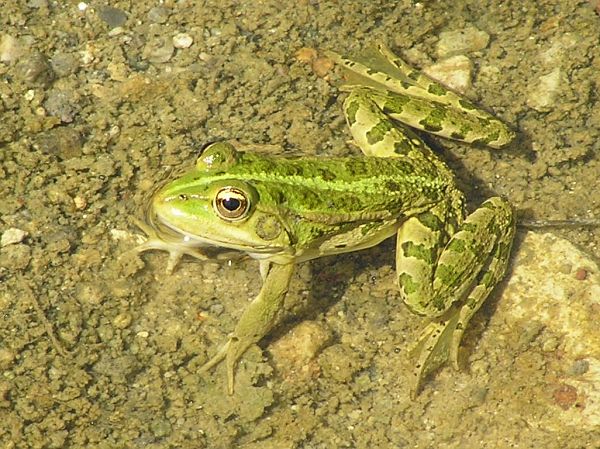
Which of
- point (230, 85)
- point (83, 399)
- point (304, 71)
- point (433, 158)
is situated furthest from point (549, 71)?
point (83, 399)

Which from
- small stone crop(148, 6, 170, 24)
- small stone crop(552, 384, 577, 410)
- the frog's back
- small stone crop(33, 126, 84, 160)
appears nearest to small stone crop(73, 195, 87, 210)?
small stone crop(33, 126, 84, 160)

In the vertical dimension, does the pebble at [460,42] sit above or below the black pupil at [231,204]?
below

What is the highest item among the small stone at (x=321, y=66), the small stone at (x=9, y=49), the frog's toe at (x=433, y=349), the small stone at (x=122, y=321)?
the small stone at (x=9, y=49)

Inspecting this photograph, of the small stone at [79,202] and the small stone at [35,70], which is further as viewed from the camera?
the small stone at [35,70]

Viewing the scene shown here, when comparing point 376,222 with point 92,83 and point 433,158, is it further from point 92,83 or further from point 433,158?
point 92,83

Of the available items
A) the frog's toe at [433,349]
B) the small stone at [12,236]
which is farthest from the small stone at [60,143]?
the frog's toe at [433,349]

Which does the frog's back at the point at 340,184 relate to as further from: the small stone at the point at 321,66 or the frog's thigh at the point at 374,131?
the small stone at the point at 321,66

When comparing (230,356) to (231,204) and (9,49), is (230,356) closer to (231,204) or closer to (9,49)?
(231,204)

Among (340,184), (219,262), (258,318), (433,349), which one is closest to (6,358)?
(219,262)
